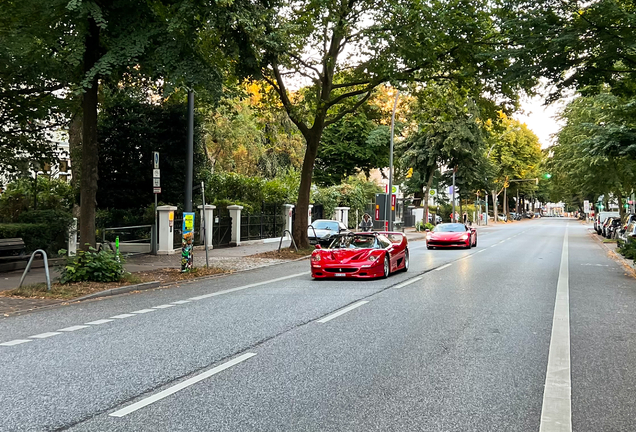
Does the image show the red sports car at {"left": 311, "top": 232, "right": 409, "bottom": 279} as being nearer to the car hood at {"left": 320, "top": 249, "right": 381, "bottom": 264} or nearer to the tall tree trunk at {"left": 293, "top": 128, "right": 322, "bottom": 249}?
the car hood at {"left": 320, "top": 249, "right": 381, "bottom": 264}

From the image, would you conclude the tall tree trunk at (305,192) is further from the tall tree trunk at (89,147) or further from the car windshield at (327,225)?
the tall tree trunk at (89,147)

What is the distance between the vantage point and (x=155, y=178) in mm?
15914

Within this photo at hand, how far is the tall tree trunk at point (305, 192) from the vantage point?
947 inches

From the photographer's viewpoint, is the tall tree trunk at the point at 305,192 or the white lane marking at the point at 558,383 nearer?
the white lane marking at the point at 558,383

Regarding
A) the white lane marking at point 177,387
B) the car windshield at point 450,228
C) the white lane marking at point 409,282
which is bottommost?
the white lane marking at point 409,282

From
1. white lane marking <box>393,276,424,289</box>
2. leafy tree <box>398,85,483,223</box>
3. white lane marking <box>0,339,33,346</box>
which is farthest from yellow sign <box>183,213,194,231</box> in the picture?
leafy tree <box>398,85,483,223</box>

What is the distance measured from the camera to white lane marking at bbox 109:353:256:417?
4711 millimetres

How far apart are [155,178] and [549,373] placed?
12252mm

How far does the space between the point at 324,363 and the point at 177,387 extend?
160 cm

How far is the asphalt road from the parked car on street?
15.8 m

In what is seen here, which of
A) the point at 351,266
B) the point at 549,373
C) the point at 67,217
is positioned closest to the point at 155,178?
the point at 67,217

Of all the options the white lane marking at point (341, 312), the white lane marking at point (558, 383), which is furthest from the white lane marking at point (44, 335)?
the white lane marking at point (558, 383)

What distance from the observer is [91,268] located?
42.7ft

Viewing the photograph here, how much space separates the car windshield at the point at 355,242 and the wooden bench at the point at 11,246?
828cm
